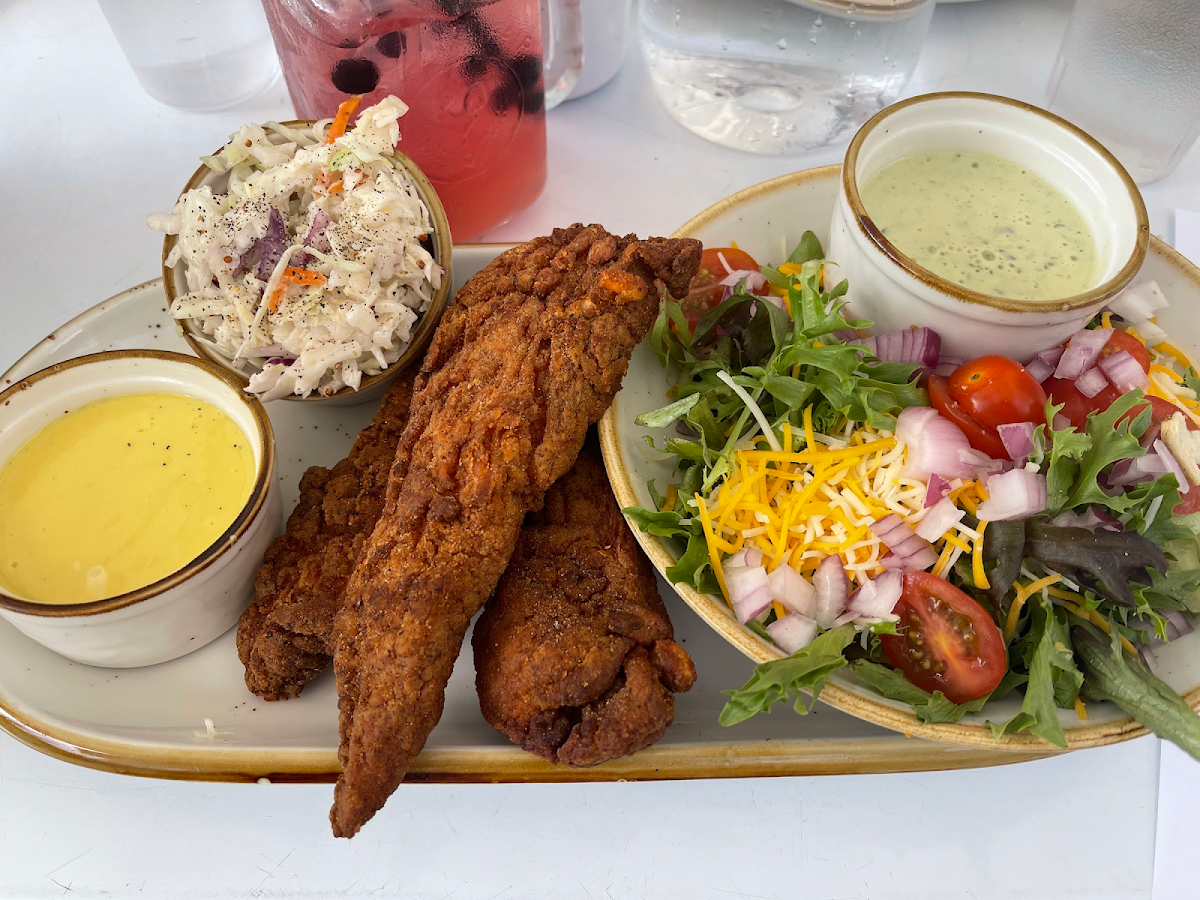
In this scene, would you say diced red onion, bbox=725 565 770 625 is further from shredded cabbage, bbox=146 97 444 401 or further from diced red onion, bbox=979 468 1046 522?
shredded cabbage, bbox=146 97 444 401

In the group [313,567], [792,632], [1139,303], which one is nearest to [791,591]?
[792,632]

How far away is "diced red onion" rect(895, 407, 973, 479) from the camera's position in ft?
5.46

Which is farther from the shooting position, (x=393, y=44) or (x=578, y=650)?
(x=393, y=44)

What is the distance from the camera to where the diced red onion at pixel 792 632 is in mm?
1600

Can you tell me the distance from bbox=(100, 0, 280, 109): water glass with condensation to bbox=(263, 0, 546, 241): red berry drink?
0.63m

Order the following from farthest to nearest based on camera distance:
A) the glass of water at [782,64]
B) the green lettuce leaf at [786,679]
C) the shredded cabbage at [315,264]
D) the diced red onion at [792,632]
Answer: the glass of water at [782,64] → the shredded cabbage at [315,264] → the diced red onion at [792,632] → the green lettuce leaf at [786,679]

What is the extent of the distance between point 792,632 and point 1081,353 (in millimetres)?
870

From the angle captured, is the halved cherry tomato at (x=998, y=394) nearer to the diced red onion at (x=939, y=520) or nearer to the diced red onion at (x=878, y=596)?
the diced red onion at (x=939, y=520)

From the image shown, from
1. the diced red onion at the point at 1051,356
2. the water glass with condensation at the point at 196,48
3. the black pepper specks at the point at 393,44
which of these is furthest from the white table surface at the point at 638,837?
the water glass with condensation at the point at 196,48

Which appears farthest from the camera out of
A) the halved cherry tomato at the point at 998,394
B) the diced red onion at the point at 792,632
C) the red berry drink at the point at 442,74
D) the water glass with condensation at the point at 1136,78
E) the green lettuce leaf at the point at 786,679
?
the water glass with condensation at the point at 1136,78

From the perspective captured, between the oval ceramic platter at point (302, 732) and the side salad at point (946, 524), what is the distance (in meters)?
0.18

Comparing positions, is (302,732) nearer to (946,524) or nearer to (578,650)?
(578,650)

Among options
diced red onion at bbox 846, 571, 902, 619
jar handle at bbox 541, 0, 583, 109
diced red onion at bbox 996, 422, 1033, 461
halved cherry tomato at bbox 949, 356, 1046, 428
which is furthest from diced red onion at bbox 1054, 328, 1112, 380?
jar handle at bbox 541, 0, 583, 109

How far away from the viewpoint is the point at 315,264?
1960mm
